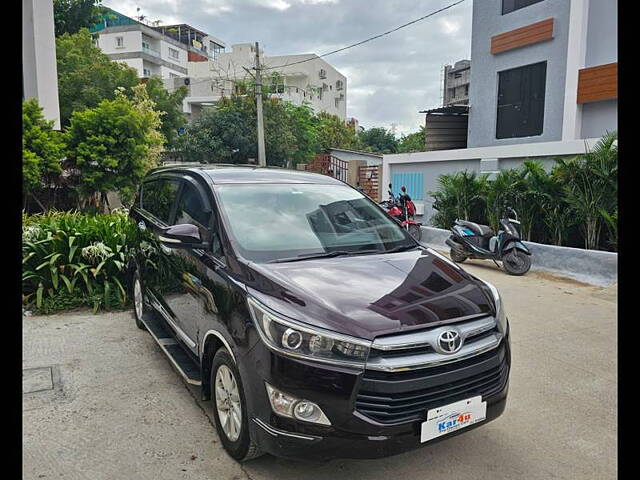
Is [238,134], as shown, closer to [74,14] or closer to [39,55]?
[74,14]

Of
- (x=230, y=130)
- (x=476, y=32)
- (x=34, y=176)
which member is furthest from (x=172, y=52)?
(x=34, y=176)

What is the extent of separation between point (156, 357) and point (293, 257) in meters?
2.02

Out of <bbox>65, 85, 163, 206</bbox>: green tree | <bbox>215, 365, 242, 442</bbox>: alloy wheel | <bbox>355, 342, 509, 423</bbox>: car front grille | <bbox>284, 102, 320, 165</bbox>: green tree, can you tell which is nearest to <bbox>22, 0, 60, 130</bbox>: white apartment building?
<bbox>65, 85, 163, 206</bbox>: green tree

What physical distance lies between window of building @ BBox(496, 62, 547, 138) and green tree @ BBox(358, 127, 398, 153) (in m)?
34.2

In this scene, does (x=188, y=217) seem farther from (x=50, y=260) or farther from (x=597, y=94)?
(x=597, y=94)

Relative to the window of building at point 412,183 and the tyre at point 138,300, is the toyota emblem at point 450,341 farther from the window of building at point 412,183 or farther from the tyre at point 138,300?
the window of building at point 412,183

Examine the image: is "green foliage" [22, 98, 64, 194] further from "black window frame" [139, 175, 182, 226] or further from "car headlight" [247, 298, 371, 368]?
"car headlight" [247, 298, 371, 368]

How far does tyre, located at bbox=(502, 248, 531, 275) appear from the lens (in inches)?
295

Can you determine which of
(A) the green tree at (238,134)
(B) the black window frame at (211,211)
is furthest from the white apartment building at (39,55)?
(A) the green tree at (238,134)

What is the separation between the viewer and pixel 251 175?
3643 millimetres

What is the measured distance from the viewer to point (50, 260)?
5461 millimetres

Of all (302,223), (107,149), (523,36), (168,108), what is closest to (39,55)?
(107,149)

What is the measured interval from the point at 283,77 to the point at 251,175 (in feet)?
122

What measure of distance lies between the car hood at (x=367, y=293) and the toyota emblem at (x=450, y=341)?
7 centimetres
